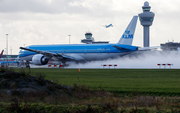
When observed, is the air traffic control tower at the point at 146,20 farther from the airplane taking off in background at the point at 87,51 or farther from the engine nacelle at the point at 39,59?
the engine nacelle at the point at 39,59

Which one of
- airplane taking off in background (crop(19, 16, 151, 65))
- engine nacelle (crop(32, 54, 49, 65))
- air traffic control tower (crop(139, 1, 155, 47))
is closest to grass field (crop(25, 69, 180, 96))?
airplane taking off in background (crop(19, 16, 151, 65))

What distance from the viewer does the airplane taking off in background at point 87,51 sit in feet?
187

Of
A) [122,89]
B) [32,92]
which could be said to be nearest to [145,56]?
[122,89]

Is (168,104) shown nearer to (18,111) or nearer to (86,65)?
(18,111)

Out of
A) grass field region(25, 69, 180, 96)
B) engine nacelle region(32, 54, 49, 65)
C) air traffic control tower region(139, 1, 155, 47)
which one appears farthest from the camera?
air traffic control tower region(139, 1, 155, 47)

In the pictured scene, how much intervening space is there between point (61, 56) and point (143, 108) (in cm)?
4633

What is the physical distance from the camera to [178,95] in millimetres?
18938

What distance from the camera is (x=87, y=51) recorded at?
58844 mm

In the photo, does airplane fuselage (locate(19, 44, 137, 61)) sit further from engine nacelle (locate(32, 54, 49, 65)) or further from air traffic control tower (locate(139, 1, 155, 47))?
air traffic control tower (locate(139, 1, 155, 47))

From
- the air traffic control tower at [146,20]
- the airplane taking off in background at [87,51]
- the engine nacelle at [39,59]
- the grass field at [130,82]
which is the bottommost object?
the grass field at [130,82]

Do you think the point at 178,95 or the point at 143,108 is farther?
the point at 178,95

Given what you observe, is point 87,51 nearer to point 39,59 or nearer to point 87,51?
point 87,51

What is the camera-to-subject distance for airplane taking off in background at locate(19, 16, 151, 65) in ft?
187

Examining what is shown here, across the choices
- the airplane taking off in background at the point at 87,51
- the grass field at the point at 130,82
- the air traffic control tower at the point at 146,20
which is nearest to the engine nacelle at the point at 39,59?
the airplane taking off in background at the point at 87,51
